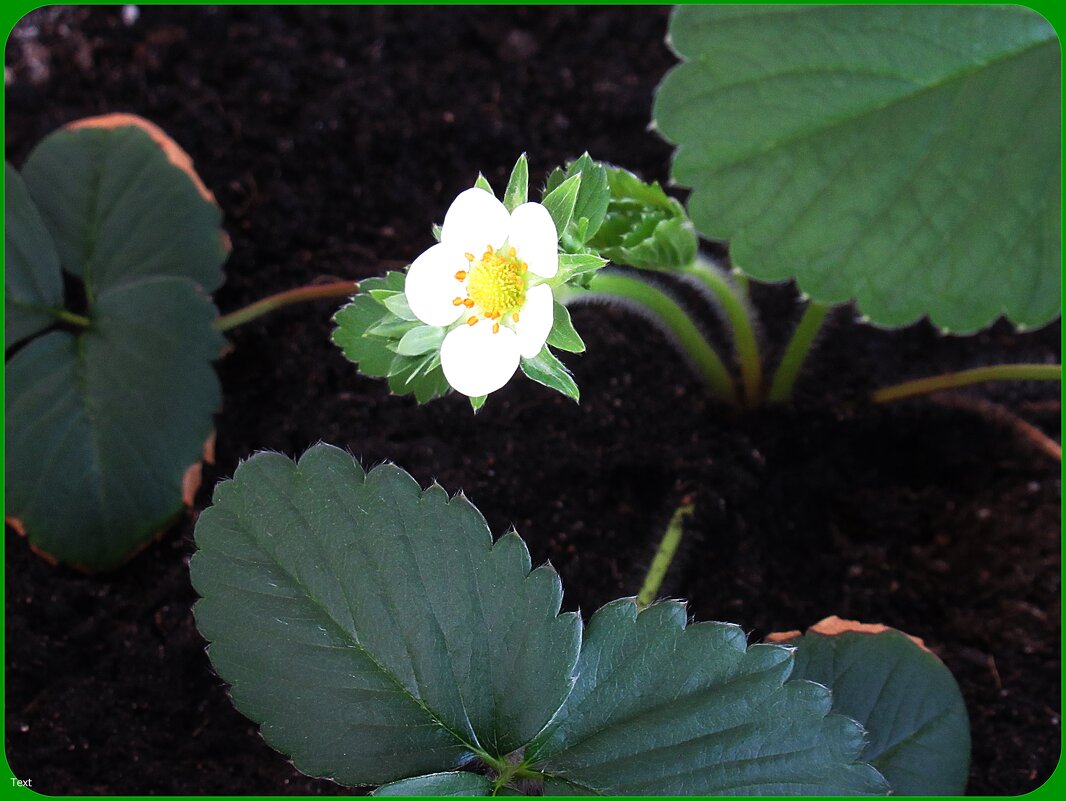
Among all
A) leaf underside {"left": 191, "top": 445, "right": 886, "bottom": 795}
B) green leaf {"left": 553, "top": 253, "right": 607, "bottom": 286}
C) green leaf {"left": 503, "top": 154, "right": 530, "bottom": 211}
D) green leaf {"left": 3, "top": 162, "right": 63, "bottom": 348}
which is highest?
green leaf {"left": 503, "top": 154, "right": 530, "bottom": 211}

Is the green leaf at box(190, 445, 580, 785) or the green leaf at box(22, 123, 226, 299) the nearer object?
the green leaf at box(190, 445, 580, 785)

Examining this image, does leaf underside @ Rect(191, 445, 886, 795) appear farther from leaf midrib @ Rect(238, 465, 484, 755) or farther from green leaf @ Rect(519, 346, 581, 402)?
green leaf @ Rect(519, 346, 581, 402)

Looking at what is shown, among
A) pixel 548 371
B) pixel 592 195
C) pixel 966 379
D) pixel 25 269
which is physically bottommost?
pixel 966 379

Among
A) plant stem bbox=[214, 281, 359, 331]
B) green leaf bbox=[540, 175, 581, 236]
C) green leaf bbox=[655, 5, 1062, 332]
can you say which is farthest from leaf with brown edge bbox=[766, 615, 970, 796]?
plant stem bbox=[214, 281, 359, 331]

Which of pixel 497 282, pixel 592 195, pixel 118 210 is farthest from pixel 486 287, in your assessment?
pixel 118 210

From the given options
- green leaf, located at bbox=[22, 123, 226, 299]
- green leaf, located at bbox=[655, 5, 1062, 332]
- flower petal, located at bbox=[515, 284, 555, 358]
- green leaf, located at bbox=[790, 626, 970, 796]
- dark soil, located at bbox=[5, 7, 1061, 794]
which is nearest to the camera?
flower petal, located at bbox=[515, 284, 555, 358]

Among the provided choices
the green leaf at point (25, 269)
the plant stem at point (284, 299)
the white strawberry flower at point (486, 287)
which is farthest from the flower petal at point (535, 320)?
the green leaf at point (25, 269)

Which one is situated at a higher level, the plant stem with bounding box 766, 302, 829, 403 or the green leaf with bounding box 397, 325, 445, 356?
the green leaf with bounding box 397, 325, 445, 356

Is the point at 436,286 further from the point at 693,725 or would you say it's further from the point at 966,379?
the point at 966,379
